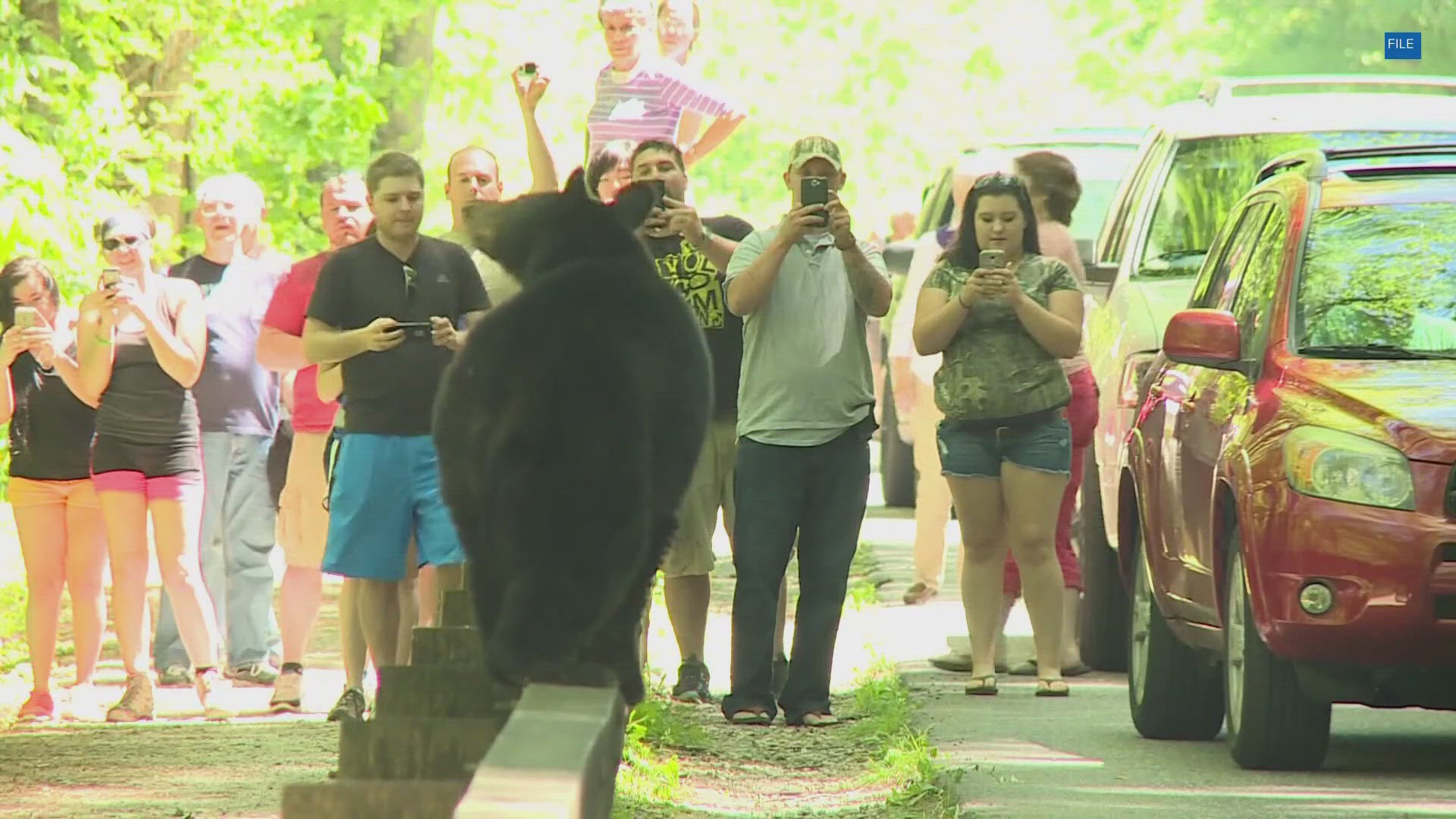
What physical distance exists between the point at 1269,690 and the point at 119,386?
203 inches

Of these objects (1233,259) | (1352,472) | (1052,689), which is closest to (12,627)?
(1052,689)

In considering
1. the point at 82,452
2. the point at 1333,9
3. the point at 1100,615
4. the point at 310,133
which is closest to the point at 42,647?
the point at 82,452

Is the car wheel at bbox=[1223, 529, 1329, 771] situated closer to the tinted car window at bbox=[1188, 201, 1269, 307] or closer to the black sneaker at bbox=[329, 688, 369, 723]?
the tinted car window at bbox=[1188, 201, 1269, 307]

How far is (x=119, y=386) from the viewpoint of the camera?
10875 mm

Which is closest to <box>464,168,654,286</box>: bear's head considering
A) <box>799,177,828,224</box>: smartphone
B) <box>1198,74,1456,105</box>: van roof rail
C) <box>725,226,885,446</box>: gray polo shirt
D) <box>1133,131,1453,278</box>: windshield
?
A: <box>799,177,828,224</box>: smartphone

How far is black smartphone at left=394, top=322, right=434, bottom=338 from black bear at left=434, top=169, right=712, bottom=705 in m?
3.54

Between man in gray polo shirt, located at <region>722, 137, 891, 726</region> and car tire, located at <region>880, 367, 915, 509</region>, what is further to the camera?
car tire, located at <region>880, 367, 915, 509</region>

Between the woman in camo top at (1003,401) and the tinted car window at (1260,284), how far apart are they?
111 centimetres

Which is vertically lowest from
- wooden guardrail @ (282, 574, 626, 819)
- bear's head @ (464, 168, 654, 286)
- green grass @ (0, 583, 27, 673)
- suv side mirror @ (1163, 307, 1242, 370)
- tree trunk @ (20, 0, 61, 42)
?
green grass @ (0, 583, 27, 673)

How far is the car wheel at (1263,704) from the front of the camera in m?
7.96

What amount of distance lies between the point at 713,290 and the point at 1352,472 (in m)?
3.31

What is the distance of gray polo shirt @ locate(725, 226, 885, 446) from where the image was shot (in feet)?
31.9

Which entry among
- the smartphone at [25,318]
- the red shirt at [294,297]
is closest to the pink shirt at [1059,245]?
the red shirt at [294,297]

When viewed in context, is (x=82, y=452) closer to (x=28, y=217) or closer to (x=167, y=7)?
(x=28, y=217)
